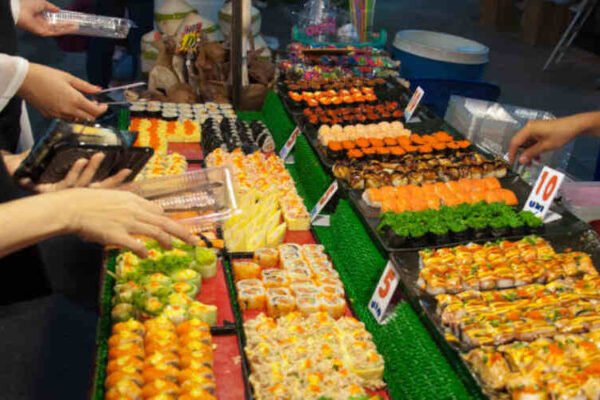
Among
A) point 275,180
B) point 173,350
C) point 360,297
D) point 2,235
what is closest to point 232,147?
point 275,180

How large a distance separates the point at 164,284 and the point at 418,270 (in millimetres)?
1124

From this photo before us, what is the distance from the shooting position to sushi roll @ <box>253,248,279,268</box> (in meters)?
3.04

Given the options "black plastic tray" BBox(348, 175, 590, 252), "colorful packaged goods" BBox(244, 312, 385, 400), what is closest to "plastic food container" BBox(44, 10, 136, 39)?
"black plastic tray" BBox(348, 175, 590, 252)

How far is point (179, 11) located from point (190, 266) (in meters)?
3.64

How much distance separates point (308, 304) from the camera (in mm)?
2682

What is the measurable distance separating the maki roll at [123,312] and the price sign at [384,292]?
3.39 feet

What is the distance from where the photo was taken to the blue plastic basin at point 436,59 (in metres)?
5.39

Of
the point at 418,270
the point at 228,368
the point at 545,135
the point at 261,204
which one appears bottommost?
the point at 228,368

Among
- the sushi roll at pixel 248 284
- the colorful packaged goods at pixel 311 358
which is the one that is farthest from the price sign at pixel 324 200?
the colorful packaged goods at pixel 311 358

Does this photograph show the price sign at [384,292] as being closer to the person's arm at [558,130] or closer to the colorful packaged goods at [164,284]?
the colorful packaged goods at [164,284]

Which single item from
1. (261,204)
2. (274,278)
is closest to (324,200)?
(261,204)

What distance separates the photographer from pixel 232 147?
4.16 m

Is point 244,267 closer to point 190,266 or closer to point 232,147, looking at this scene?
point 190,266

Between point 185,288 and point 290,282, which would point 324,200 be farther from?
point 185,288
